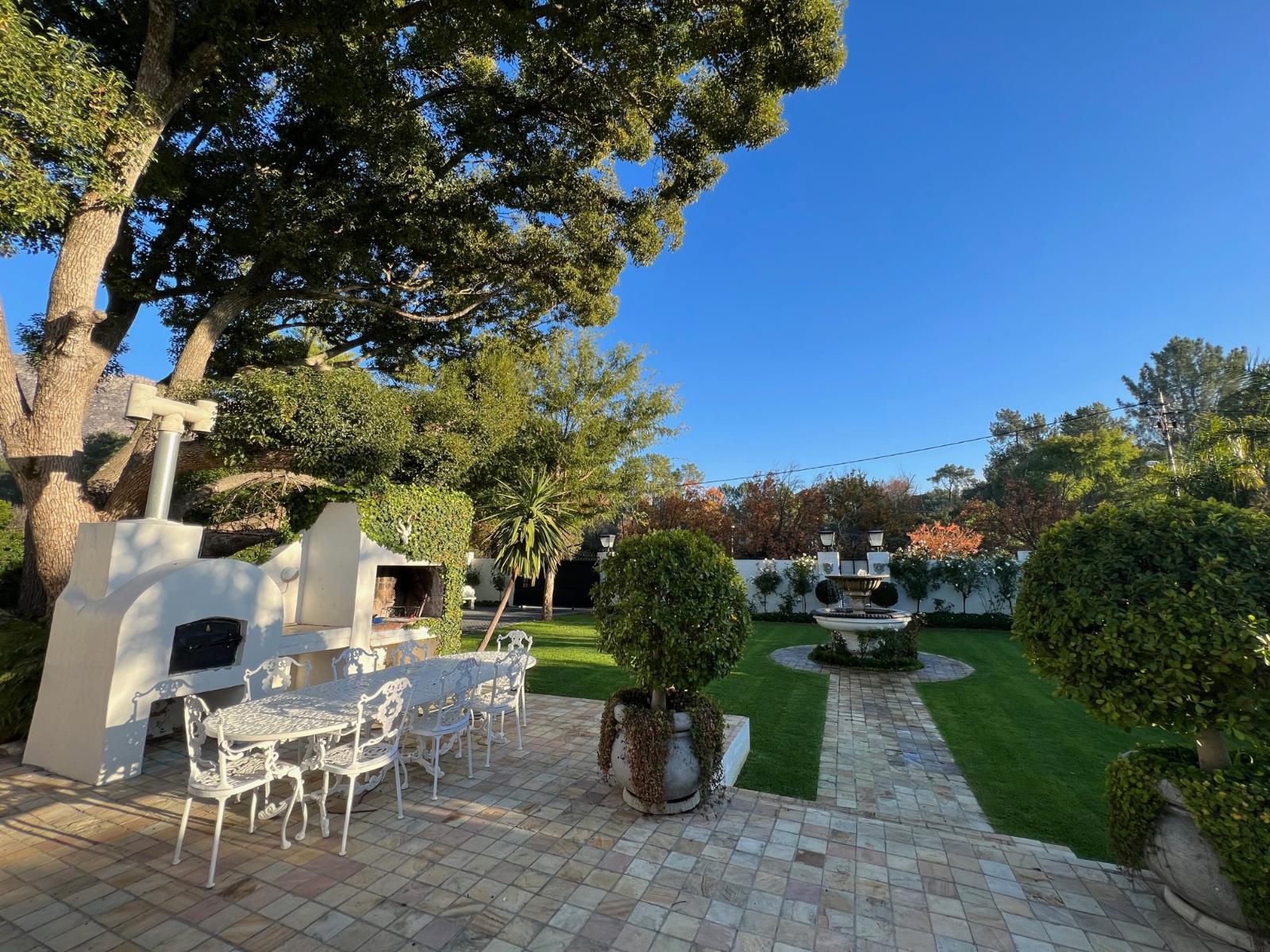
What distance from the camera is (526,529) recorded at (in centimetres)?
835

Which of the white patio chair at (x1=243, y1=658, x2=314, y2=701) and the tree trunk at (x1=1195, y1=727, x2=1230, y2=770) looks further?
the white patio chair at (x1=243, y1=658, x2=314, y2=701)

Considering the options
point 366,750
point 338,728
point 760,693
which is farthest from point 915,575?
point 338,728

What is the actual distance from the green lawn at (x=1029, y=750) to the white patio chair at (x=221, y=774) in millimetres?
4917

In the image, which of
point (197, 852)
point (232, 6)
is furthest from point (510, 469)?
point (197, 852)

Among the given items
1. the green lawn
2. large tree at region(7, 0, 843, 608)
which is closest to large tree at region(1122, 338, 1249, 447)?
the green lawn

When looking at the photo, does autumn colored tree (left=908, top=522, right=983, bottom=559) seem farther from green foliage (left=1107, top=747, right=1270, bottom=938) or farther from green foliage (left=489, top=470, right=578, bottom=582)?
green foliage (left=1107, top=747, right=1270, bottom=938)

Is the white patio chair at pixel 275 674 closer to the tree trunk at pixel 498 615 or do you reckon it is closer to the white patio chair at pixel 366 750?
the white patio chair at pixel 366 750

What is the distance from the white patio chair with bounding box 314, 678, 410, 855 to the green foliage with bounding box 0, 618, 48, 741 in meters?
3.67

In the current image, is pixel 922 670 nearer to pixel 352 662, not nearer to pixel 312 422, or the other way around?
pixel 352 662

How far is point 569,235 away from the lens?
29.3 ft

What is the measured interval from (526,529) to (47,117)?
6.56m

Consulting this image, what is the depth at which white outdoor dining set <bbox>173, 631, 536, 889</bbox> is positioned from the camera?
9.84 ft

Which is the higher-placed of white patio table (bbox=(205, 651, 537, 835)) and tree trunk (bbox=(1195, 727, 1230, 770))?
tree trunk (bbox=(1195, 727, 1230, 770))

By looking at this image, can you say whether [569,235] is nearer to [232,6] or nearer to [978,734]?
[232,6]
